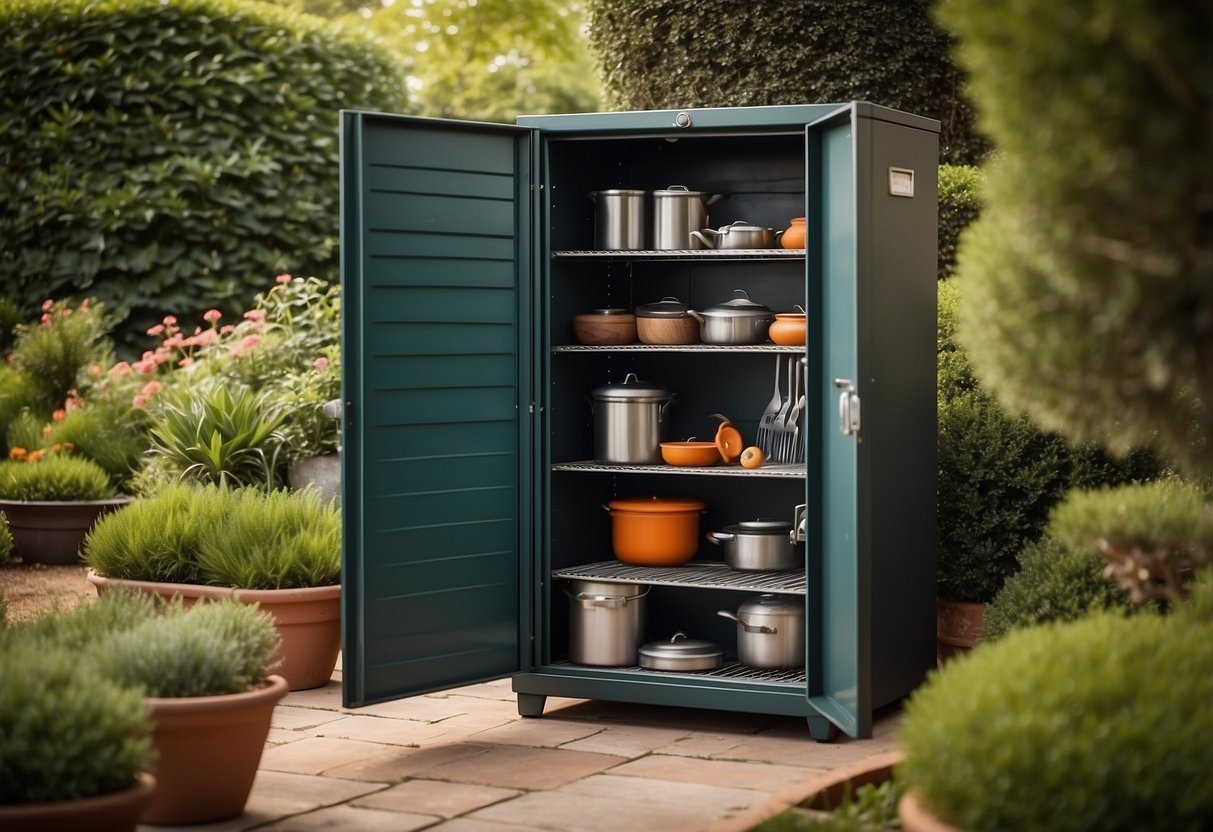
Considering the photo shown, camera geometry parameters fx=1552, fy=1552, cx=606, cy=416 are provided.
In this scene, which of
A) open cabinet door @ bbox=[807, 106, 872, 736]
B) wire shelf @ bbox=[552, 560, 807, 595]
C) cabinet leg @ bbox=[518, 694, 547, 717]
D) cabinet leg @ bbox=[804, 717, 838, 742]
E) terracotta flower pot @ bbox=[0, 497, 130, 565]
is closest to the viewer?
open cabinet door @ bbox=[807, 106, 872, 736]

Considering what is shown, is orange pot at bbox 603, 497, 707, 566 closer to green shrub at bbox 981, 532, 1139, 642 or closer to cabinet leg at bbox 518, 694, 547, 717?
cabinet leg at bbox 518, 694, 547, 717

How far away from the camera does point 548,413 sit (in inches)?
220

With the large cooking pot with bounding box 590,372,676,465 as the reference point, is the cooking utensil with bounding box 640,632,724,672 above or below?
below

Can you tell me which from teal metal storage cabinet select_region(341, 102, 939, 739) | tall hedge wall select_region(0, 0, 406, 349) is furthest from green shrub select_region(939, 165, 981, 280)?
tall hedge wall select_region(0, 0, 406, 349)

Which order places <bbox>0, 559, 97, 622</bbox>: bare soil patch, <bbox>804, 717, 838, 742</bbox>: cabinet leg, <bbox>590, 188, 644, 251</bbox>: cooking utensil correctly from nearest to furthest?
<bbox>804, 717, 838, 742</bbox>: cabinet leg
<bbox>590, 188, 644, 251</bbox>: cooking utensil
<bbox>0, 559, 97, 622</bbox>: bare soil patch

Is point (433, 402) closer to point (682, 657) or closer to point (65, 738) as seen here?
point (682, 657)

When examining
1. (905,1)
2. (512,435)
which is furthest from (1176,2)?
(905,1)

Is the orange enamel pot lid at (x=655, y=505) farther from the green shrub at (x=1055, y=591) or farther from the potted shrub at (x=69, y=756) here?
the potted shrub at (x=69, y=756)

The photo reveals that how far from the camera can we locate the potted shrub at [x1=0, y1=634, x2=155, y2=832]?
10.9 feet

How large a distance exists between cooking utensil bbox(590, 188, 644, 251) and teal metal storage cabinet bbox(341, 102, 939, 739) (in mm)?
135

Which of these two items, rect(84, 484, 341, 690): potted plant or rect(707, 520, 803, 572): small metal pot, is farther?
rect(84, 484, 341, 690): potted plant

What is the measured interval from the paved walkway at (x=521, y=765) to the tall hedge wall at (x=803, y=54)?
11.2 ft

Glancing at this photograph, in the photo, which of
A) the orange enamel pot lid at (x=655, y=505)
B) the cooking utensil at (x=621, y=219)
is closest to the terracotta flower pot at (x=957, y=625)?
the orange enamel pot lid at (x=655, y=505)

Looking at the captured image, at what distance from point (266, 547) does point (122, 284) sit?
15.8 ft
